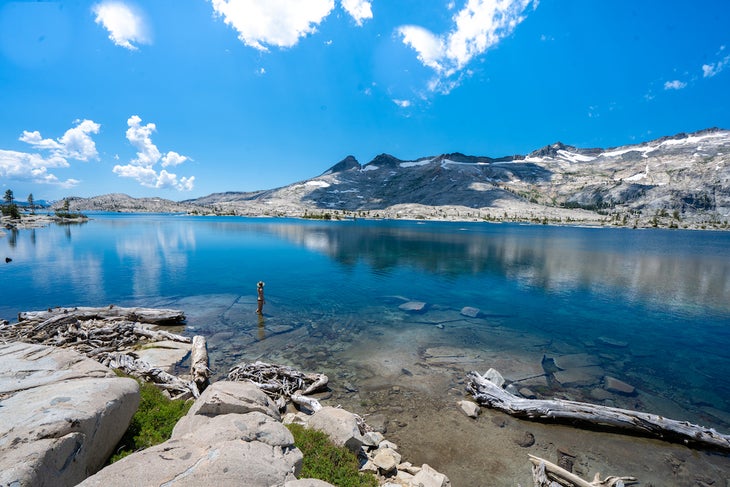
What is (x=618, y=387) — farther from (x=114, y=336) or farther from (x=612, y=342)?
(x=114, y=336)

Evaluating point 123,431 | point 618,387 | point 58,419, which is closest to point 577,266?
point 618,387

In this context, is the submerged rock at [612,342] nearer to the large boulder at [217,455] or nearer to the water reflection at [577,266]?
the water reflection at [577,266]

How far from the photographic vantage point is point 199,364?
17359 mm

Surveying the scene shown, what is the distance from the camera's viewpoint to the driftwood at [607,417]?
1345 cm

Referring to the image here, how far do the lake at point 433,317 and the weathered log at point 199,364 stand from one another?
3.50 ft

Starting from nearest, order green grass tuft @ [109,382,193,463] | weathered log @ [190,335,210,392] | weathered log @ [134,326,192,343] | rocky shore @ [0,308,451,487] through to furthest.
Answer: rocky shore @ [0,308,451,487] → green grass tuft @ [109,382,193,463] → weathered log @ [190,335,210,392] → weathered log @ [134,326,192,343]

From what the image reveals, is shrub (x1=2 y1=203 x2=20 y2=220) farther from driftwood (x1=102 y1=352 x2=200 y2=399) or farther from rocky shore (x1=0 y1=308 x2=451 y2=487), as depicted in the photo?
rocky shore (x1=0 y1=308 x2=451 y2=487)

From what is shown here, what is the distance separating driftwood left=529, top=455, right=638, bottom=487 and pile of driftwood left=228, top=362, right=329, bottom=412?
373 inches

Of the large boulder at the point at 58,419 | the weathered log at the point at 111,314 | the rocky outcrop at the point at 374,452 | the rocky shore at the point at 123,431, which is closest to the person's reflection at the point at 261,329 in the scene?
the weathered log at the point at 111,314

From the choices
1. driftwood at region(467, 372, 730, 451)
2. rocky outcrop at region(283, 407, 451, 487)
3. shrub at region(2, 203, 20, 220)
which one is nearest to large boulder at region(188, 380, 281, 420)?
rocky outcrop at region(283, 407, 451, 487)

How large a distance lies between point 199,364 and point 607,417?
2019 cm

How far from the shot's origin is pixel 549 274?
52.6 meters

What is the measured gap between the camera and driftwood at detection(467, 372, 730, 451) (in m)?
13.5

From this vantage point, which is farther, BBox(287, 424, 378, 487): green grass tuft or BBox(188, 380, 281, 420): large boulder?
BBox(188, 380, 281, 420): large boulder
